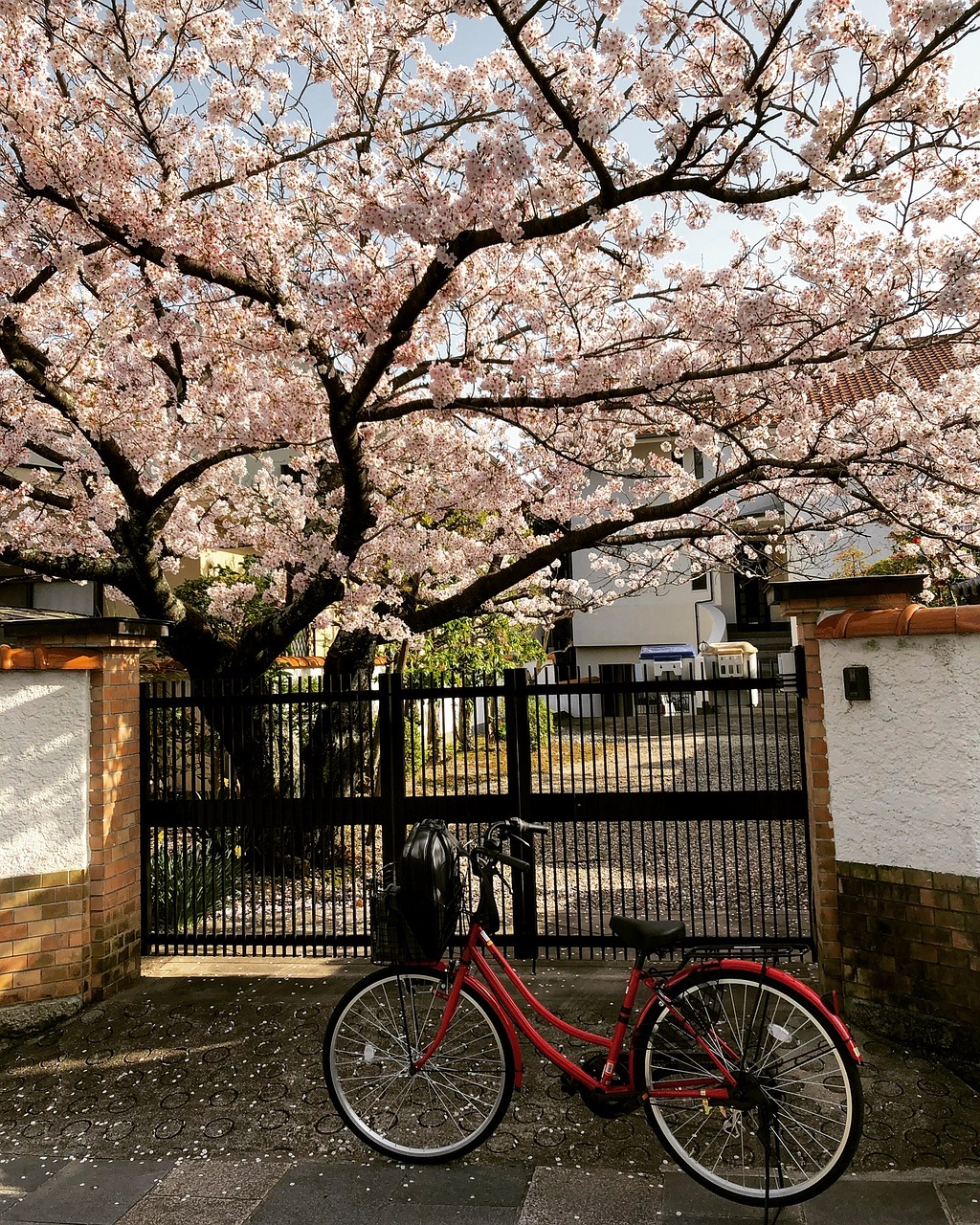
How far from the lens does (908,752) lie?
384 centimetres

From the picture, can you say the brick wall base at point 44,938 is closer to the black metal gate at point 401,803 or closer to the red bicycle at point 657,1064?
the black metal gate at point 401,803

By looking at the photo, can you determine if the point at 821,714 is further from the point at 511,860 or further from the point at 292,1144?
the point at 292,1144

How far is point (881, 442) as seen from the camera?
6.39 metres

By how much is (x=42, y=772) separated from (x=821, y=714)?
4.04m

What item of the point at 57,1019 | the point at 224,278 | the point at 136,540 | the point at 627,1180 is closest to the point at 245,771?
the point at 57,1019

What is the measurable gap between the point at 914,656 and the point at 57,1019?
461 cm

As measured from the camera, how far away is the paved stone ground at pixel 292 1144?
2.79m

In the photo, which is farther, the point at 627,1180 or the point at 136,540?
the point at 136,540

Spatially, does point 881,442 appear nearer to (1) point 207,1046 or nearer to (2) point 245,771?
(2) point 245,771

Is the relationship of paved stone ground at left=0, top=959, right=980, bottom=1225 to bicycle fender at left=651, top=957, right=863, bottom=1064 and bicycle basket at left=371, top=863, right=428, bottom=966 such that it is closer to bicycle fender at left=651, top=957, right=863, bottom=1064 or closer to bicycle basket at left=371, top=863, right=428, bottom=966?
bicycle fender at left=651, top=957, right=863, bottom=1064

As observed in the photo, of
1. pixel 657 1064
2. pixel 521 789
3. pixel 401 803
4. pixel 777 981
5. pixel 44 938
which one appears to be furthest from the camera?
pixel 401 803

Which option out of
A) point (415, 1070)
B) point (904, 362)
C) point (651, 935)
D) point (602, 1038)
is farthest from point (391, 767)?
point (904, 362)

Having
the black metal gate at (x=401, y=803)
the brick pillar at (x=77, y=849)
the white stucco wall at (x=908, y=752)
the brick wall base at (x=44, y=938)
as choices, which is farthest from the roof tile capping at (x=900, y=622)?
the brick wall base at (x=44, y=938)

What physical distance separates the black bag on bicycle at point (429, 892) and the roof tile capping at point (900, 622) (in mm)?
2177
